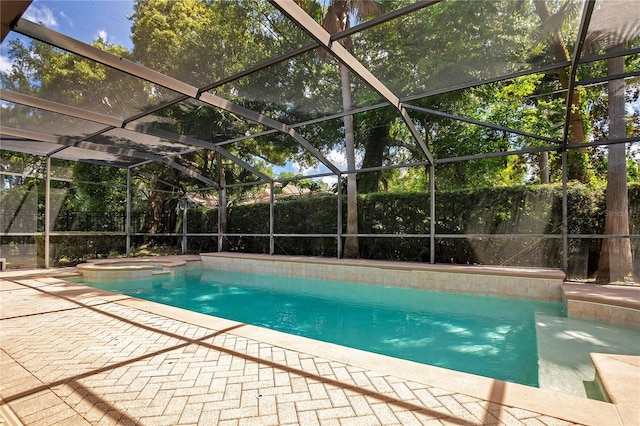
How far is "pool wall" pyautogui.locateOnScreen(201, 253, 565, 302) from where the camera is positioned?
5.99 m

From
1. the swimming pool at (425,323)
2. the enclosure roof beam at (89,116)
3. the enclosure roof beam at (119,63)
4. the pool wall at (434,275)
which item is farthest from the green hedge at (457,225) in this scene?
the enclosure roof beam at (119,63)

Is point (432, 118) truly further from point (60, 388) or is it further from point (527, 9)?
point (60, 388)

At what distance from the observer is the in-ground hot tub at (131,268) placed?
7.97 metres

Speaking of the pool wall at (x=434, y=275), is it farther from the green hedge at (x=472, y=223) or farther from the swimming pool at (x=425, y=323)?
the green hedge at (x=472, y=223)

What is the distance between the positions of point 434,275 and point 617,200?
3861mm

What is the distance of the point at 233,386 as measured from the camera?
2.24 metres

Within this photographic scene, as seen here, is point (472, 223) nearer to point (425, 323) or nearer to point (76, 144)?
point (425, 323)

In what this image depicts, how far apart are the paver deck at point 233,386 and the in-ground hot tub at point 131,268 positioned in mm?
4965

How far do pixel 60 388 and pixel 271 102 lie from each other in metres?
5.95

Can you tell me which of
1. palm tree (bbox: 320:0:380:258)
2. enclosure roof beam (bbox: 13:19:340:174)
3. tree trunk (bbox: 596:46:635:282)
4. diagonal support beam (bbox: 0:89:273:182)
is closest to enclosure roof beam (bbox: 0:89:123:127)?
diagonal support beam (bbox: 0:89:273:182)

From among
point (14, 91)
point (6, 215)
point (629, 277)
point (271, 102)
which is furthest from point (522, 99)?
point (6, 215)

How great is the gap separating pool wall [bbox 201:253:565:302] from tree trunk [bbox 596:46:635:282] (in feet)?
4.03

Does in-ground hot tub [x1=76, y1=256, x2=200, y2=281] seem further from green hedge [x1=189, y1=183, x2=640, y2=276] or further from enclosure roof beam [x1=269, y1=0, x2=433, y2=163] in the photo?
enclosure roof beam [x1=269, y1=0, x2=433, y2=163]

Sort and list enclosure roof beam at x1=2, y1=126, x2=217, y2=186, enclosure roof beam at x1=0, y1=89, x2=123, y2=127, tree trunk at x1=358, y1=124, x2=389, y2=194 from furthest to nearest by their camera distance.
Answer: tree trunk at x1=358, y1=124, x2=389, y2=194 → enclosure roof beam at x1=2, y1=126, x2=217, y2=186 → enclosure roof beam at x1=0, y1=89, x2=123, y2=127
